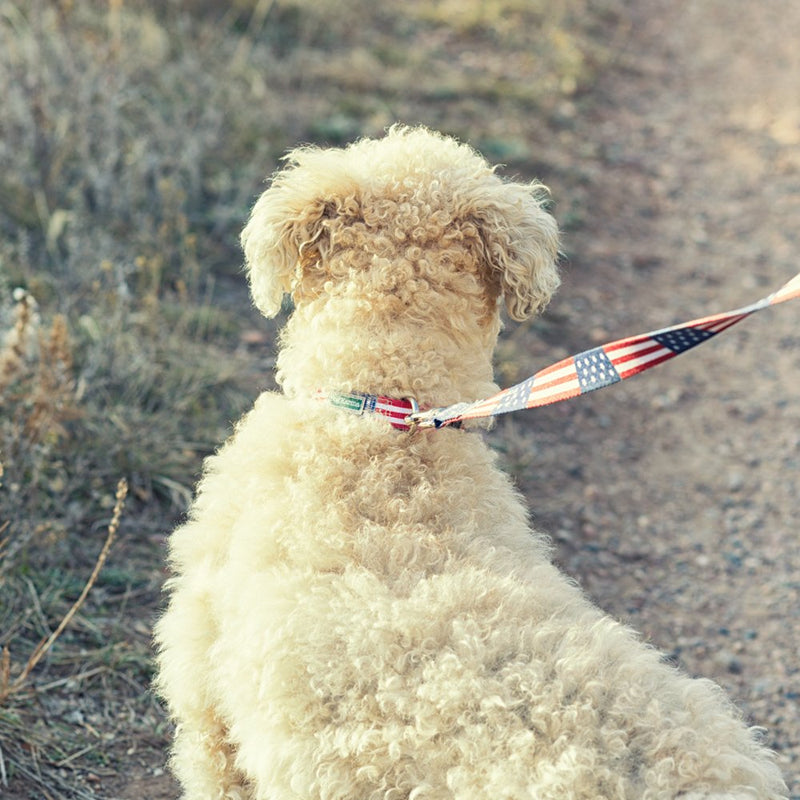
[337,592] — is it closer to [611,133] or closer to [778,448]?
[778,448]

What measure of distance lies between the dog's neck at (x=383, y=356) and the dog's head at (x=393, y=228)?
0.41ft

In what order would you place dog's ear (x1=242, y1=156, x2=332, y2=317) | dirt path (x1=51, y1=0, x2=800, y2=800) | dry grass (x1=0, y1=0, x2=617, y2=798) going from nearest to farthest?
dog's ear (x1=242, y1=156, x2=332, y2=317) < dry grass (x1=0, y1=0, x2=617, y2=798) < dirt path (x1=51, y1=0, x2=800, y2=800)

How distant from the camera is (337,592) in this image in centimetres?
236

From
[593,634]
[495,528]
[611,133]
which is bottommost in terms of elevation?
[611,133]

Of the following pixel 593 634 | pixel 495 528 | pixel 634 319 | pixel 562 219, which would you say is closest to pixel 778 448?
pixel 634 319

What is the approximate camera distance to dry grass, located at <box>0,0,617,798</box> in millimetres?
3748

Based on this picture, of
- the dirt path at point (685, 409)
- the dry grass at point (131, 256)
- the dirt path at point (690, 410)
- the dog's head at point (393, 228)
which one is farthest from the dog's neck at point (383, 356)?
the dirt path at point (690, 410)

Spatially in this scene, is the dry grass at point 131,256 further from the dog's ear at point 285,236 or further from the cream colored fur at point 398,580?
the dog's ear at point 285,236

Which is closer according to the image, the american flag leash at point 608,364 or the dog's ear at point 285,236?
the american flag leash at point 608,364

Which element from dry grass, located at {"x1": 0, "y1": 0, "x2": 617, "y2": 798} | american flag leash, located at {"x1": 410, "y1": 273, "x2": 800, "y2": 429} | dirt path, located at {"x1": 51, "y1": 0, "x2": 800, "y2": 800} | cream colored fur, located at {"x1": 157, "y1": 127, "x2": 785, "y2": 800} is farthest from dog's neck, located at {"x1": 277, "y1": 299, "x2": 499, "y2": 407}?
dirt path, located at {"x1": 51, "y1": 0, "x2": 800, "y2": 800}

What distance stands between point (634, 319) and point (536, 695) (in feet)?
17.7

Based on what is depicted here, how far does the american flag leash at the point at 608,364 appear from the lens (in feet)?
8.00

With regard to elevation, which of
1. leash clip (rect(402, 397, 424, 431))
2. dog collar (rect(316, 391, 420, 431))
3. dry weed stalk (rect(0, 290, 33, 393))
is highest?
leash clip (rect(402, 397, 424, 431))

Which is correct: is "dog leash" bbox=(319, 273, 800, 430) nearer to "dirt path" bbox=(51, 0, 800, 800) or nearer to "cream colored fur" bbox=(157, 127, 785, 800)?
"cream colored fur" bbox=(157, 127, 785, 800)
